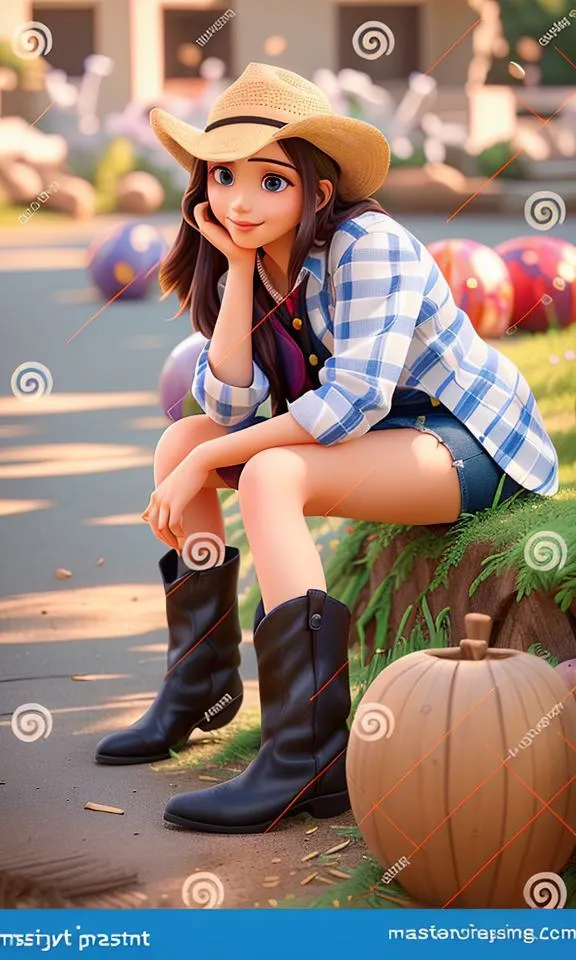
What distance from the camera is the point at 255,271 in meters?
2.27

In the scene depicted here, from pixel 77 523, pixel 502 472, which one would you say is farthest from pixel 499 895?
pixel 77 523

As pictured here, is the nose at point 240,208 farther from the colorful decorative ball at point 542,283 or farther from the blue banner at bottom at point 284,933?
the colorful decorative ball at point 542,283

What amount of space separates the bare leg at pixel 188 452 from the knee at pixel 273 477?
0.25 m

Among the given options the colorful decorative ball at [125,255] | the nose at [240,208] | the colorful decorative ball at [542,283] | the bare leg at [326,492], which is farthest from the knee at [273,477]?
the colorful decorative ball at [125,255]

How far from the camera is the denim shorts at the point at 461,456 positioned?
7.12 ft

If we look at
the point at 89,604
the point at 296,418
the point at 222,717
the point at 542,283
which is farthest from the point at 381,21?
the point at 222,717

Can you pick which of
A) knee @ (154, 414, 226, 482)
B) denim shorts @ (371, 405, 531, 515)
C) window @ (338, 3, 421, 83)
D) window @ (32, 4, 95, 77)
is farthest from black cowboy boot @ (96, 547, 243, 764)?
window @ (32, 4, 95, 77)

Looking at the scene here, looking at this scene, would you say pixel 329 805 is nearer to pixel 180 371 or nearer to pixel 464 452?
pixel 464 452

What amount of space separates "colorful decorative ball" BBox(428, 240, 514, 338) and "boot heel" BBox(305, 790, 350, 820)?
8.66ft

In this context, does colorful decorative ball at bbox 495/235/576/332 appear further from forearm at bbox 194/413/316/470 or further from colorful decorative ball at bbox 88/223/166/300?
forearm at bbox 194/413/316/470

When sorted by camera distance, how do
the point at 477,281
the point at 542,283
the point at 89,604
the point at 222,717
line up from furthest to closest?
1. the point at 542,283
2. the point at 477,281
3. the point at 89,604
4. the point at 222,717

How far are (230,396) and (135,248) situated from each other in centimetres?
409

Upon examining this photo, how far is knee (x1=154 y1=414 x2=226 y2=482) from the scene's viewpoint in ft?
7.52

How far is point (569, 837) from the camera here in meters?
1.81
